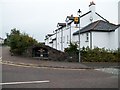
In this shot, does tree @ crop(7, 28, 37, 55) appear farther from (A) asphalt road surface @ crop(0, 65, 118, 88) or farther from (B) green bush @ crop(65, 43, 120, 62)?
(A) asphalt road surface @ crop(0, 65, 118, 88)

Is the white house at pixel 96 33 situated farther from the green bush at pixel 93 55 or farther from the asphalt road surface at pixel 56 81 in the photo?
the asphalt road surface at pixel 56 81

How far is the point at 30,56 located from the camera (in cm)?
2912

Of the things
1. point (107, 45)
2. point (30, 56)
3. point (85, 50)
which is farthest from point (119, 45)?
point (30, 56)

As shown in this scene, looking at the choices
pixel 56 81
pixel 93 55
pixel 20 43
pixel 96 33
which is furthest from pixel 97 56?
pixel 56 81

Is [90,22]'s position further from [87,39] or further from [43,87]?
[43,87]

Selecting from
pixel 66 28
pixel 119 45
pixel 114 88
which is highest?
pixel 66 28

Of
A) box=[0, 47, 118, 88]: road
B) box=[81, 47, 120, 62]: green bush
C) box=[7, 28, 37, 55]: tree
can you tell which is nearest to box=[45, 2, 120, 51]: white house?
box=[81, 47, 120, 62]: green bush

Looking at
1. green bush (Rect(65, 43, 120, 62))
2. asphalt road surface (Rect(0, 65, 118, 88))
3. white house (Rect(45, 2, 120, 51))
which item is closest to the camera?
asphalt road surface (Rect(0, 65, 118, 88))

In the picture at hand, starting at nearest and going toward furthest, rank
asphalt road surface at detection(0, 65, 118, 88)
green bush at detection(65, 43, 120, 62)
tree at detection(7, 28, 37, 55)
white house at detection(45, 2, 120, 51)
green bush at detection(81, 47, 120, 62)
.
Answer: asphalt road surface at detection(0, 65, 118, 88) → green bush at detection(65, 43, 120, 62) → green bush at detection(81, 47, 120, 62) → tree at detection(7, 28, 37, 55) → white house at detection(45, 2, 120, 51)

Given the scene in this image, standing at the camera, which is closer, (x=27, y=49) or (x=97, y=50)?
(x=97, y=50)

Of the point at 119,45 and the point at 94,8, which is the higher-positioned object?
the point at 94,8

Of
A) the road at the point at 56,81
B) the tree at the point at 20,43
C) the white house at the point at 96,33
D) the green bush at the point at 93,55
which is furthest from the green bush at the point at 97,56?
the road at the point at 56,81

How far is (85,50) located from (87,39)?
8585mm

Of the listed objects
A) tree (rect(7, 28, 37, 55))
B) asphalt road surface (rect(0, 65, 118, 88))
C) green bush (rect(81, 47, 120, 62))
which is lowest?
asphalt road surface (rect(0, 65, 118, 88))
